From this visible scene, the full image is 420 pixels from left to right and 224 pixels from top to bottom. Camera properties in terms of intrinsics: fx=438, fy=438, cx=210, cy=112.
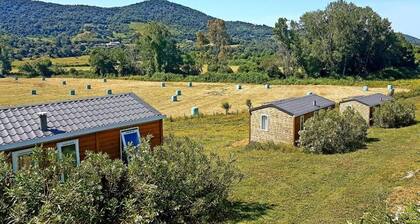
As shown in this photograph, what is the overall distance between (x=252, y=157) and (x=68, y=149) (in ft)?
36.2

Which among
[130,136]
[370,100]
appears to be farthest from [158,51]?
[130,136]

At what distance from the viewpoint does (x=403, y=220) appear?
5.13 meters

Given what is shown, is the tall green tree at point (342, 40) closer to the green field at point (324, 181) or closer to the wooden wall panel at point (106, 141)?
the green field at point (324, 181)

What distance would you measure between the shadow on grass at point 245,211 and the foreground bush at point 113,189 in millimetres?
1354

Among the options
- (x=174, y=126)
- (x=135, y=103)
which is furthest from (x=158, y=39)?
(x=135, y=103)

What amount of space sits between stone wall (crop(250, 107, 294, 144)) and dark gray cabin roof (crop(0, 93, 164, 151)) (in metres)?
10.4

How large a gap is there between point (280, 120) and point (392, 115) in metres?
8.43

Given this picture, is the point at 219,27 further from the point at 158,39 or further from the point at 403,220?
the point at 403,220

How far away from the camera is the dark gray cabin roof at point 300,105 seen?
936 inches

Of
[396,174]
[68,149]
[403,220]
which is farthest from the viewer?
[396,174]

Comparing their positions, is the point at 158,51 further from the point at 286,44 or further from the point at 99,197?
the point at 99,197

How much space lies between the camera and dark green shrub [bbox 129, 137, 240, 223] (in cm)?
967

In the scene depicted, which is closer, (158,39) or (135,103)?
(135,103)

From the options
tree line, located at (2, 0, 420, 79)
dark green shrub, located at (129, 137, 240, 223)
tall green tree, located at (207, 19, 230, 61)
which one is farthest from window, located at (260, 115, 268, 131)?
tall green tree, located at (207, 19, 230, 61)
